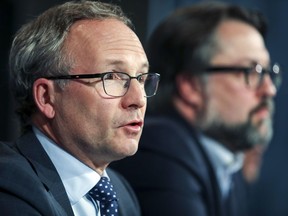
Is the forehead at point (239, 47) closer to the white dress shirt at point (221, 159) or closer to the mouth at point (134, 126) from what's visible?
the white dress shirt at point (221, 159)

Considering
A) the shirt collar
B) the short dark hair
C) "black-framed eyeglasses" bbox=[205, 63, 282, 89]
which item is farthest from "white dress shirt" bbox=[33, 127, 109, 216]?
"black-framed eyeglasses" bbox=[205, 63, 282, 89]

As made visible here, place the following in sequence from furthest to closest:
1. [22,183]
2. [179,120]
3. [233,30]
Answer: [233,30] < [179,120] < [22,183]

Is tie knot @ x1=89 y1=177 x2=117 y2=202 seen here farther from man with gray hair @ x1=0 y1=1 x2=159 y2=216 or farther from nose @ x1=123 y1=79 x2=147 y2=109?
nose @ x1=123 y1=79 x2=147 y2=109

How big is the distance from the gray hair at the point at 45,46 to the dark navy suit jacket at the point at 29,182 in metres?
0.13

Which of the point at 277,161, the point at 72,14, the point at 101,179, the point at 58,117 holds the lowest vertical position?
the point at 277,161

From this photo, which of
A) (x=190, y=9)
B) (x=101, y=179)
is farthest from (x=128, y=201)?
(x=190, y=9)

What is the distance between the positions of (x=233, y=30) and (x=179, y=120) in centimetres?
48

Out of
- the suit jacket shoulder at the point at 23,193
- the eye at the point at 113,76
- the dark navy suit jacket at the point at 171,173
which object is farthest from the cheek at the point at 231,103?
the suit jacket shoulder at the point at 23,193

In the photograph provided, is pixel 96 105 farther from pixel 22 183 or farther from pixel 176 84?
pixel 176 84

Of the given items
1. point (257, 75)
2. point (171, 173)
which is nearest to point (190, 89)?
point (257, 75)

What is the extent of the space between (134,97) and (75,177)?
0.26 m

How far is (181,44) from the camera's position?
A: 298 cm

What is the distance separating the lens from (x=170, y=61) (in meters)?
2.99

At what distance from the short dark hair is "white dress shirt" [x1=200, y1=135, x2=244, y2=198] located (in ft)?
0.87
